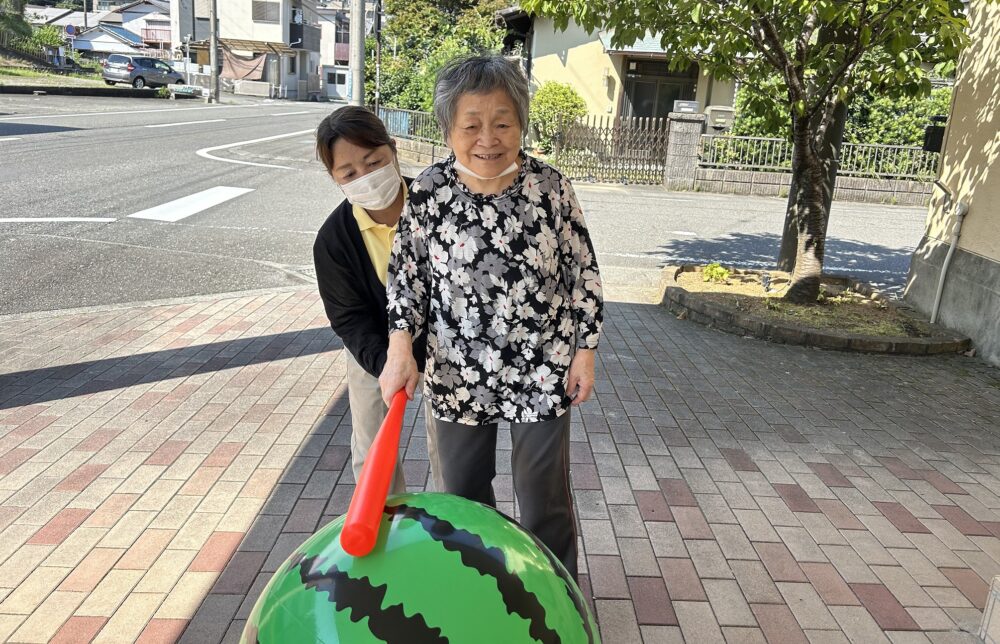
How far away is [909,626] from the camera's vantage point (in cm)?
284

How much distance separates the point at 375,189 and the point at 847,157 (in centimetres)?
1709

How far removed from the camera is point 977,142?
260 inches

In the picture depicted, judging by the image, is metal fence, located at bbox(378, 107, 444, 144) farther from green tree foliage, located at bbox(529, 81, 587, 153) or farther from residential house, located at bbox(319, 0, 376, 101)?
residential house, located at bbox(319, 0, 376, 101)

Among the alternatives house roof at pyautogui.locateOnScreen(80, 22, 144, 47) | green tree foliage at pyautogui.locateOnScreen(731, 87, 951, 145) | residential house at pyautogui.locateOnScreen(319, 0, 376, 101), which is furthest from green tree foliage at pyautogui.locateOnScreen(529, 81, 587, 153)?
house roof at pyautogui.locateOnScreen(80, 22, 144, 47)

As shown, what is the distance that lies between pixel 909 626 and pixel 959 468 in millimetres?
1755

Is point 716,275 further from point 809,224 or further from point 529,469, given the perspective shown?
point 529,469

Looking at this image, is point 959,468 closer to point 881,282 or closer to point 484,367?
point 484,367

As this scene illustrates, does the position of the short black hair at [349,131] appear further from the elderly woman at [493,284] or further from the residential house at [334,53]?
the residential house at [334,53]

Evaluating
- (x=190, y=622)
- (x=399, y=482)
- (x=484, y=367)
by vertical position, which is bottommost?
(x=190, y=622)

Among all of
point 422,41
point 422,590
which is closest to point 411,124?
Answer: point 422,41

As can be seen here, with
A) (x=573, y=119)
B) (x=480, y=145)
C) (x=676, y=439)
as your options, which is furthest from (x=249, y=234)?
(x=573, y=119)

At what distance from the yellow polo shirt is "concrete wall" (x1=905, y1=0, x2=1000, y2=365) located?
5542 mm

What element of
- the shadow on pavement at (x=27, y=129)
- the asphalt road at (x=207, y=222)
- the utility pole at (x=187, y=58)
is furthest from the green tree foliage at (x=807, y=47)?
the utility pole at (x=187, y=58)

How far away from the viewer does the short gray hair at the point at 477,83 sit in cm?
212
